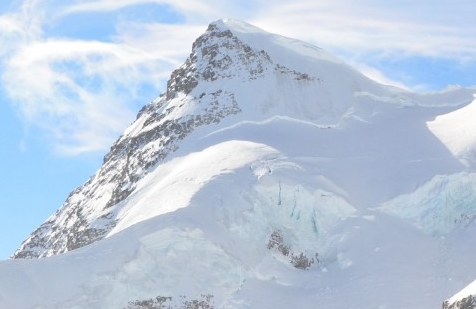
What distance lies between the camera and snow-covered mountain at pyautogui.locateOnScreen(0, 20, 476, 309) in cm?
4118

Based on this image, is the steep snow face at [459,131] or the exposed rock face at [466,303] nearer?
the exposed rock face at [466,303]

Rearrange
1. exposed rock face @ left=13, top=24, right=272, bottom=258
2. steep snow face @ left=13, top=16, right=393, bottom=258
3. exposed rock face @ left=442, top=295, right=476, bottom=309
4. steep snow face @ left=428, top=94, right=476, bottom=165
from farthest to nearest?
steep snow face @ left=13, top=16, right=393, bottom=258 → exposed rock face @ left=13, top=24, right=272, bottom=258 → steep snow face @ left=428, top=94, right=476, bottom=165 → exposed rock face @ left=442, top=295, right=476, bottom=309

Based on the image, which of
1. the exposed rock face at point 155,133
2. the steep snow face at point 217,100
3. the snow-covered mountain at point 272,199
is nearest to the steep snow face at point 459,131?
the snow-covered mountain at point 272,199

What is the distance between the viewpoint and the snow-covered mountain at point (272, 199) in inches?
1621

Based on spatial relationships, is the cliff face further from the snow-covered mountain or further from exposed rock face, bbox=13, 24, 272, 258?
the snow-covered mountain

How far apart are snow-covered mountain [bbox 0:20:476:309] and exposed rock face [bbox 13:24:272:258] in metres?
0.16

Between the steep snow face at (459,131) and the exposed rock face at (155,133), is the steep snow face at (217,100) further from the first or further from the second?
the steep snow face at (459,131)

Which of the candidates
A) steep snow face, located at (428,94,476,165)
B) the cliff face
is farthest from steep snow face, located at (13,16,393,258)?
steep snow face, located at (428,94,476,165)

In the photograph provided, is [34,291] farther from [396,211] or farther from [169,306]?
[396,211]

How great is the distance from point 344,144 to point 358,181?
5.64 metres

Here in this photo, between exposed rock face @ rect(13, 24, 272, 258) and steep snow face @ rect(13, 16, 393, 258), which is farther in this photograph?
steep snow face @ rect(13, 16, 393, 258)

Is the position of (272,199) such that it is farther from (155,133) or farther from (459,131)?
(155,133)

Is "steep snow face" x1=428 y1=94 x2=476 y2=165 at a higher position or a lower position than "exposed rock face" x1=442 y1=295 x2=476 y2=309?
higher

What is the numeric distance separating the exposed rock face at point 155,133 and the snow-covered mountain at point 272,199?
0.16 metres
